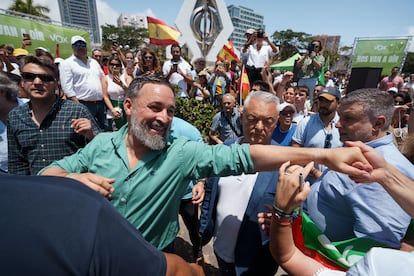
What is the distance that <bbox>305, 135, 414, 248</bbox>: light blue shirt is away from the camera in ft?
4.49

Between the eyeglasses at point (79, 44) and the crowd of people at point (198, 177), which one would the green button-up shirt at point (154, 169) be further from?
the eyeglasses at point (79, 44)

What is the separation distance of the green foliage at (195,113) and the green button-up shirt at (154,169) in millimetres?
3396

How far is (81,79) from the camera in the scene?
4.60 metres

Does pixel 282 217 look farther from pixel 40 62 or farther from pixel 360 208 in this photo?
pixel 40 62

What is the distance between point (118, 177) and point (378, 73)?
445 inches

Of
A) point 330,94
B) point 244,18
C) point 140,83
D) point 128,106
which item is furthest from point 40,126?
point 244,18

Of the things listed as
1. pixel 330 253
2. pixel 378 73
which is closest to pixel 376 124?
pixel 330 253

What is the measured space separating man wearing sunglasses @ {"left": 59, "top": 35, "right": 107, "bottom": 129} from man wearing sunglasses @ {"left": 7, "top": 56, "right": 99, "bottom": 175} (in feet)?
8.06

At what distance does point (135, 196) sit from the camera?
1.44 metres

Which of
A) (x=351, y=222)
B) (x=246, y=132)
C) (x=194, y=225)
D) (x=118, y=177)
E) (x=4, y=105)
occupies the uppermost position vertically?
A: (x=4, y=105)

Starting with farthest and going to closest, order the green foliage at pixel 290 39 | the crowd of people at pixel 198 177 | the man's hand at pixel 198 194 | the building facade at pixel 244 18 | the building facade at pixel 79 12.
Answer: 1. the building facade at pixel 79 12
2. the building facade at pixel 244 18
3. the green foliage at pixel 290 39
4. the man's hand at pixel 198 194
5. the crowd of people at pixel 198 177

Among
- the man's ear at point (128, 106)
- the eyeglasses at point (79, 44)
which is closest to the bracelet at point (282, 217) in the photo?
the man's ear at point (128, 106)

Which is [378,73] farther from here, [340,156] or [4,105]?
[4,105]

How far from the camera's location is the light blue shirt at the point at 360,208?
1368mm
